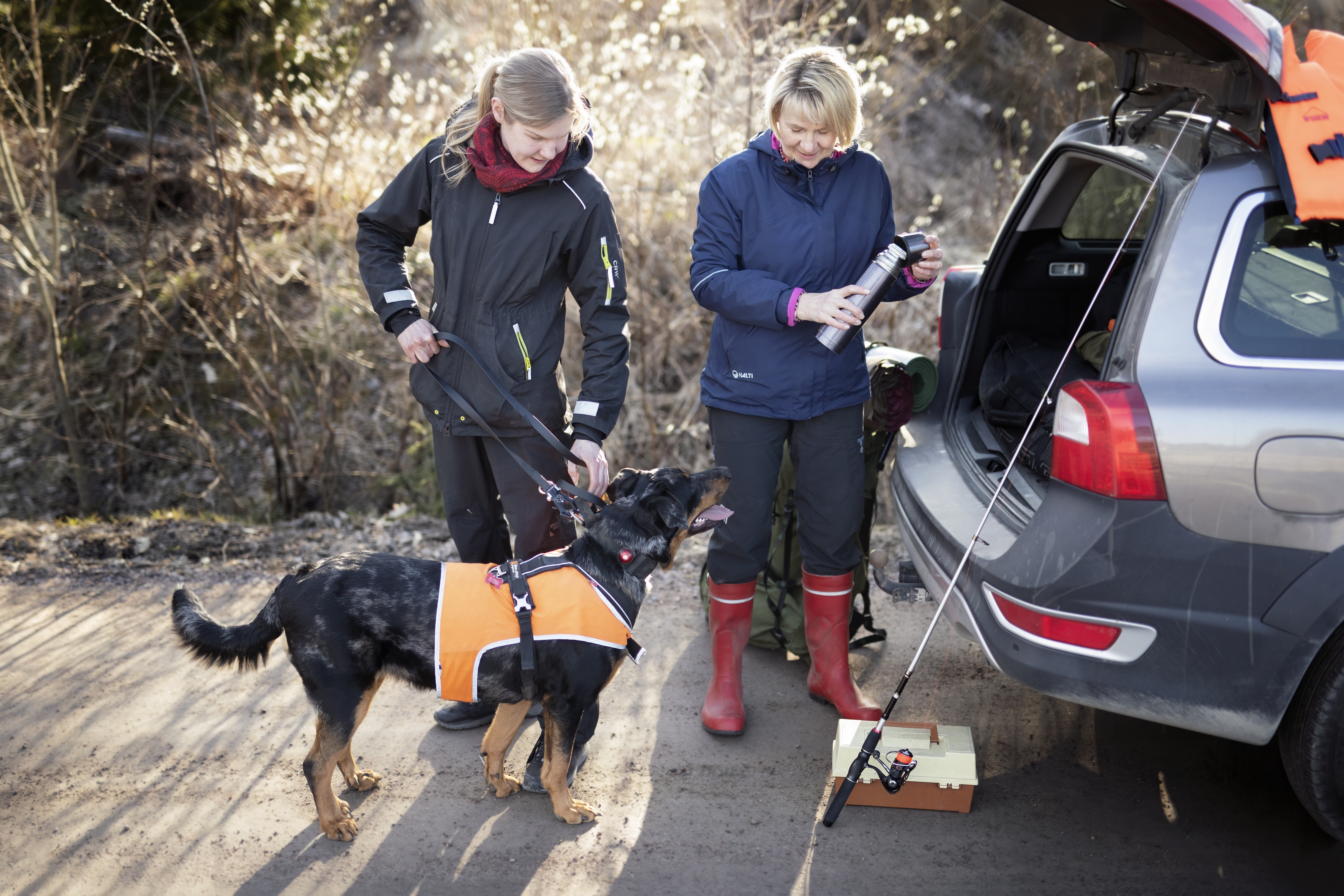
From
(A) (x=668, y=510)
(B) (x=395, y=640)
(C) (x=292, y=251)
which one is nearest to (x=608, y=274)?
(A) (x=668, y=510)

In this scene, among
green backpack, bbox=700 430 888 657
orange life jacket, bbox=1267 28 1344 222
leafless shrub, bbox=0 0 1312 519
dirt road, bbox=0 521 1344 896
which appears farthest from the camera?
leafless shrub, bbox=0 0 1312 519

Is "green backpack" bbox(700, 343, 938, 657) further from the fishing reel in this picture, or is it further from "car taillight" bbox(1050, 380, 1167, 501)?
"car taillight" bbox(1050, 380, 1167, 501)

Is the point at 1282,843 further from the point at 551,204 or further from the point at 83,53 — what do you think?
the point at 83,53

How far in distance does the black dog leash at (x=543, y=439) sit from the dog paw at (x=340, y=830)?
1.21 m

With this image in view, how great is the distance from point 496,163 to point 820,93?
1084 millimetres

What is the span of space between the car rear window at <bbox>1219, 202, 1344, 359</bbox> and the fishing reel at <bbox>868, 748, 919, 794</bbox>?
156 centimetres

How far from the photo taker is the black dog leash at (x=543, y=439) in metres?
3.05

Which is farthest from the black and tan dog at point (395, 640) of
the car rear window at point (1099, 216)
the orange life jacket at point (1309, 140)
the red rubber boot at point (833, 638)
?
the car rear window at point (1099, 216)

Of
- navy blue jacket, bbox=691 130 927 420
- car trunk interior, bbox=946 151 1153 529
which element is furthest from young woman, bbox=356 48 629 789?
car trunk interior, bbox=946 151 1153 529

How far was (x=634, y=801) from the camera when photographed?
3.14 m

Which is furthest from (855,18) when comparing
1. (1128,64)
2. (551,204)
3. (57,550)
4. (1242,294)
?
(57,550)

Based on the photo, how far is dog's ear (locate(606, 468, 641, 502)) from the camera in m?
3.08

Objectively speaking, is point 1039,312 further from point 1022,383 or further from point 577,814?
point 577,814

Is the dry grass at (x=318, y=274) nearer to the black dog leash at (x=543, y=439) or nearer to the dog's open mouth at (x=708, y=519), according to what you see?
the black dog leash at (x=543, y=439)
